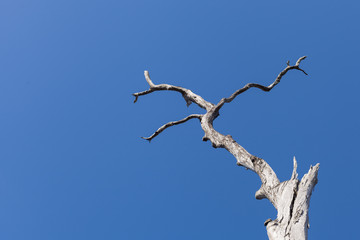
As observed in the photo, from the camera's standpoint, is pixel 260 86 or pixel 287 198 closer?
pixel 287 198

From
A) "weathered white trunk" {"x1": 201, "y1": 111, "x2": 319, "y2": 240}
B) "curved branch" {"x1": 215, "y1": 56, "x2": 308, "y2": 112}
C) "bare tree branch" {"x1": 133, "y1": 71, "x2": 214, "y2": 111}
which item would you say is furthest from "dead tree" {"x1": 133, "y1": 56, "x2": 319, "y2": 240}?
"bare tree branch" {"x1": 133, "y1": 71, "x2": 214, "y2": 111}

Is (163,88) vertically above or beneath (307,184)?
above

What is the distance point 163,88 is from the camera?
874cm

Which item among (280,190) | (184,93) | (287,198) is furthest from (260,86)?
(287,198)

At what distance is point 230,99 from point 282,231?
393cm

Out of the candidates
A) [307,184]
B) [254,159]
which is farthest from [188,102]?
[307,184]

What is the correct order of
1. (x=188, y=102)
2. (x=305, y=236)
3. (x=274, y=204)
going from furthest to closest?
(x=188, y=102) → (x=274, y=204) → (x=305, y=236)

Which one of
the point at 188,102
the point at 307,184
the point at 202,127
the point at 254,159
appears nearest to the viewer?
the point at 307,184

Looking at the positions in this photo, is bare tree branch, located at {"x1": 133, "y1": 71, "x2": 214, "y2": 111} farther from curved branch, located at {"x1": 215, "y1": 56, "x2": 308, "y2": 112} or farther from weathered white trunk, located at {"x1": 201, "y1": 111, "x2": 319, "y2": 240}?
weathered white trunk, located at {"x1": 201, "y1": 111, "x2": 319, "y2": 240}

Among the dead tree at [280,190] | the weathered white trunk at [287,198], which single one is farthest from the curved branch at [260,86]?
the weathered white trunk at [287,198]

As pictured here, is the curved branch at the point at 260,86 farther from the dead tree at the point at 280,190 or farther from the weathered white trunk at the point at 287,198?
the weathered white trunk at the point at 287,198

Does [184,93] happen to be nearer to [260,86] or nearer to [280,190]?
[260,86]

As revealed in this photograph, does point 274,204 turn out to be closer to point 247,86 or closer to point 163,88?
point 247,86

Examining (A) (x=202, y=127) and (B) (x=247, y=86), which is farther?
(B) (x=247, y=86)
